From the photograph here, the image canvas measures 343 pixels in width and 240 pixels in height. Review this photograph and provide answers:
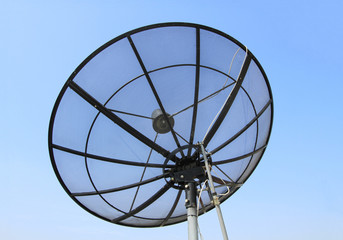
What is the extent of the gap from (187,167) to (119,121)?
1888mm

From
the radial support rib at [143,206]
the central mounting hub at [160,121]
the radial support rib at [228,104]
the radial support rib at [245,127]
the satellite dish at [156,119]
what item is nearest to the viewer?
the satellite dish at [156,119]

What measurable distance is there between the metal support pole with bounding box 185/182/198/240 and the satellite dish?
2 cm

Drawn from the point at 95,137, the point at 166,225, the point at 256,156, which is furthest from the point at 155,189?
the point at 256,156

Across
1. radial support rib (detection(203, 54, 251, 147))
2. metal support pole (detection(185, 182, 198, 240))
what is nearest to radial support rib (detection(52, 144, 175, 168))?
metal support pole (detection(185, 182, 198, 240))

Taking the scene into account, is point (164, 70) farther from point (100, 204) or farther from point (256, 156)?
point (100, 204)

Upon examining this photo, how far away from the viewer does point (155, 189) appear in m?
6.58

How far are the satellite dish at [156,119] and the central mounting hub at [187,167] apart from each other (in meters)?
0.02

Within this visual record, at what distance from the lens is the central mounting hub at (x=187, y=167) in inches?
217

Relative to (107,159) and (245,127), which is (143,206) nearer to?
(107,159)

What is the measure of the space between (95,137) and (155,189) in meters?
2.05

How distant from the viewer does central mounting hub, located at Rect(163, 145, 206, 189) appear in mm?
5500

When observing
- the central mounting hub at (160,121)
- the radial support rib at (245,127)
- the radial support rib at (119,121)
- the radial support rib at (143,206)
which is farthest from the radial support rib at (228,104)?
the radial support rib at (143,206)

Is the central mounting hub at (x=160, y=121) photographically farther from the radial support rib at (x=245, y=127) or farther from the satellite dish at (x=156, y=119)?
the radial support rib at (x=245, y=127)

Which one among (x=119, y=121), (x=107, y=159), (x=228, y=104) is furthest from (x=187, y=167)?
(x=107, y=159)
